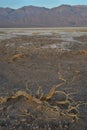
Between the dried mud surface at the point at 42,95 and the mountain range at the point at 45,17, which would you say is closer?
the dried mud surface at the point at 42,95

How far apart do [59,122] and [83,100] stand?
1.61 m

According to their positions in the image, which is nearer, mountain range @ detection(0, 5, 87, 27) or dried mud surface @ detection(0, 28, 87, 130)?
dried mud surface @ detection(0, 28, 87, 130)

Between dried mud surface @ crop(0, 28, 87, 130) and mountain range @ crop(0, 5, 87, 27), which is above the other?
dried mud surface @ crop(0, 28, 87, 130)

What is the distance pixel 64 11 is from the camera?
172750 millimetres

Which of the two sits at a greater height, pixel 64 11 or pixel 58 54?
pixel 58 54

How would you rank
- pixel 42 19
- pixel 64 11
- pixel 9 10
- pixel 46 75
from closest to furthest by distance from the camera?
pixel 46 75, pixel 42 19, pixel 64 11, pixel 9 10

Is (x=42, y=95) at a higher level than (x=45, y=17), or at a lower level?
higher

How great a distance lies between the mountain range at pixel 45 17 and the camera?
458 feet

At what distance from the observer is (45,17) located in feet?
503

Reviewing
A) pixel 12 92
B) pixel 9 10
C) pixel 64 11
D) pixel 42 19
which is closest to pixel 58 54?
pixel 12 92

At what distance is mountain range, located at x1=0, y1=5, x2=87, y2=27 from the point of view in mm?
139462

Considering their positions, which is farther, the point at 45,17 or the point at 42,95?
the point at 45,17

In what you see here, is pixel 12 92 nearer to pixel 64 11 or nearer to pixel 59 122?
pixel 59 122

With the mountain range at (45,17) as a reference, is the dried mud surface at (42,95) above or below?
above
